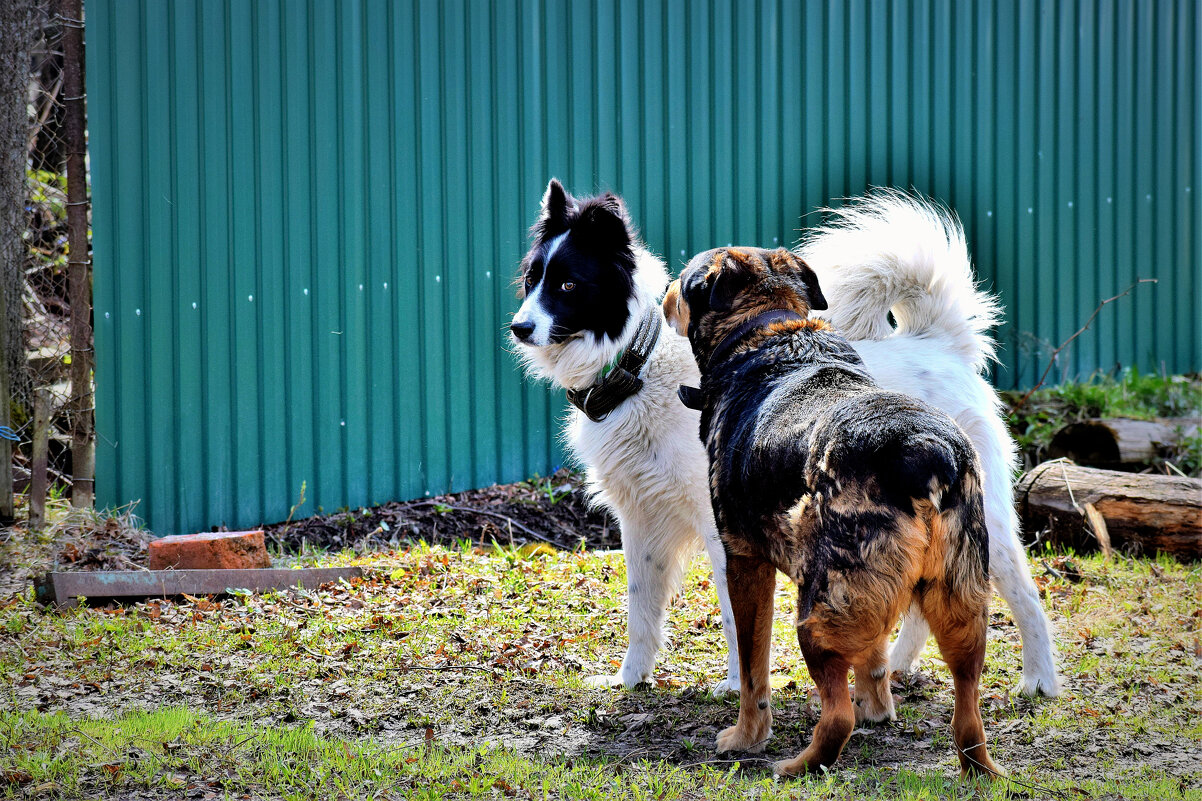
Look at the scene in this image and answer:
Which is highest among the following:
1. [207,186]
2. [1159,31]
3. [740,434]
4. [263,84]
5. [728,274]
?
[1159,31]

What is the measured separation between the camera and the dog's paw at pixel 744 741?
10.1 ft

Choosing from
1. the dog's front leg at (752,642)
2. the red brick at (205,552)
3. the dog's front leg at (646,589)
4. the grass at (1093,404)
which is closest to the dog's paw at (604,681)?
the dog's front leg at (646,589)

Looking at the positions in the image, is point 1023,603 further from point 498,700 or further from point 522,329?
point 522,329

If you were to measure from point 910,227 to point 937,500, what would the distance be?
1.98 meters

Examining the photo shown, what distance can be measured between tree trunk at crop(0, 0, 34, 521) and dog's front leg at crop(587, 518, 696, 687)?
367 cm

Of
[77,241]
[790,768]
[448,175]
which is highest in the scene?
[448,175]

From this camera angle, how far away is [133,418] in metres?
5.77

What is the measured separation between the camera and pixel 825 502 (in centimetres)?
247

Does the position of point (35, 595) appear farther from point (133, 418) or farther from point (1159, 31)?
point (1159, 31)

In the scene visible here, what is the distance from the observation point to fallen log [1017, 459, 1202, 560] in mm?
5461

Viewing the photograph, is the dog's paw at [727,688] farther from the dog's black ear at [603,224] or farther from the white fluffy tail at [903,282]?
the dog's black ear at [603,224]

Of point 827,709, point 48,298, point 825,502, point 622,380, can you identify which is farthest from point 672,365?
point 48,298

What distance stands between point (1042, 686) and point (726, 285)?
1.94m

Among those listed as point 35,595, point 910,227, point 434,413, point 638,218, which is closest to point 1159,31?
point 638,218
